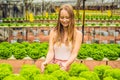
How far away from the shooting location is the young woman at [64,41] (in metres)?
4.18

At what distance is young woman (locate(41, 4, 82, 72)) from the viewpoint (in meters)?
4.18

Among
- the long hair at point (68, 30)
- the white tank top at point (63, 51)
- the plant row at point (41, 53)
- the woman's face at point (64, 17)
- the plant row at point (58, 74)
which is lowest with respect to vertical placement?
the plant row at point (41, 53)

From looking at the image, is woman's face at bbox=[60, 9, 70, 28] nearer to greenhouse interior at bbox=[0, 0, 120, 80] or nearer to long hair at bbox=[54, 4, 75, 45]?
long hair at bbox=[54, 4, 75, 45]

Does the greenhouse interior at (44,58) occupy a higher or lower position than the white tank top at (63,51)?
lower

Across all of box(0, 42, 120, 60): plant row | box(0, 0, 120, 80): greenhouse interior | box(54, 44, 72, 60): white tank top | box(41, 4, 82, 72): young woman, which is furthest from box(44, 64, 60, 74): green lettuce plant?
box(0, 42, 120, 60): plant row

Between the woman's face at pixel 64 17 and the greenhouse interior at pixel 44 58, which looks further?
the woman's face at pixel 64 17

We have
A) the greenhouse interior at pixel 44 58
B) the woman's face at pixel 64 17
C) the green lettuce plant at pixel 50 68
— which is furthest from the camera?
the woman's face at pixel 64 17

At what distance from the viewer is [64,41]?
4.45 metres

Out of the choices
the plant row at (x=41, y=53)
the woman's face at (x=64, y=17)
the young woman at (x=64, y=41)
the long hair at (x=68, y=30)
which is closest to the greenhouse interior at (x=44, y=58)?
the plant row at (x=41, y=53)

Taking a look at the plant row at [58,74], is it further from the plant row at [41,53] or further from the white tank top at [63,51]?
the plant row at [41,53]

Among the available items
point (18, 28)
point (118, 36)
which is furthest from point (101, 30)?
point (18, 28)

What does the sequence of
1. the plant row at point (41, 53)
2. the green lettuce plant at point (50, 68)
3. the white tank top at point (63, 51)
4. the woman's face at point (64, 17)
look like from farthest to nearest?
the plant row at point (41, 53), the white tank top at point (63, 51), the woman's face at point (64, 17), the green lettuce plant at point (50, 68)

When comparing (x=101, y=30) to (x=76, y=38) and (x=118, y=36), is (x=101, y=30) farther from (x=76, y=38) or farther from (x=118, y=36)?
(x=76, y=38)

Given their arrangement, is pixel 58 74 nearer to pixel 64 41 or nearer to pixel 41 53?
pixel 64 41
